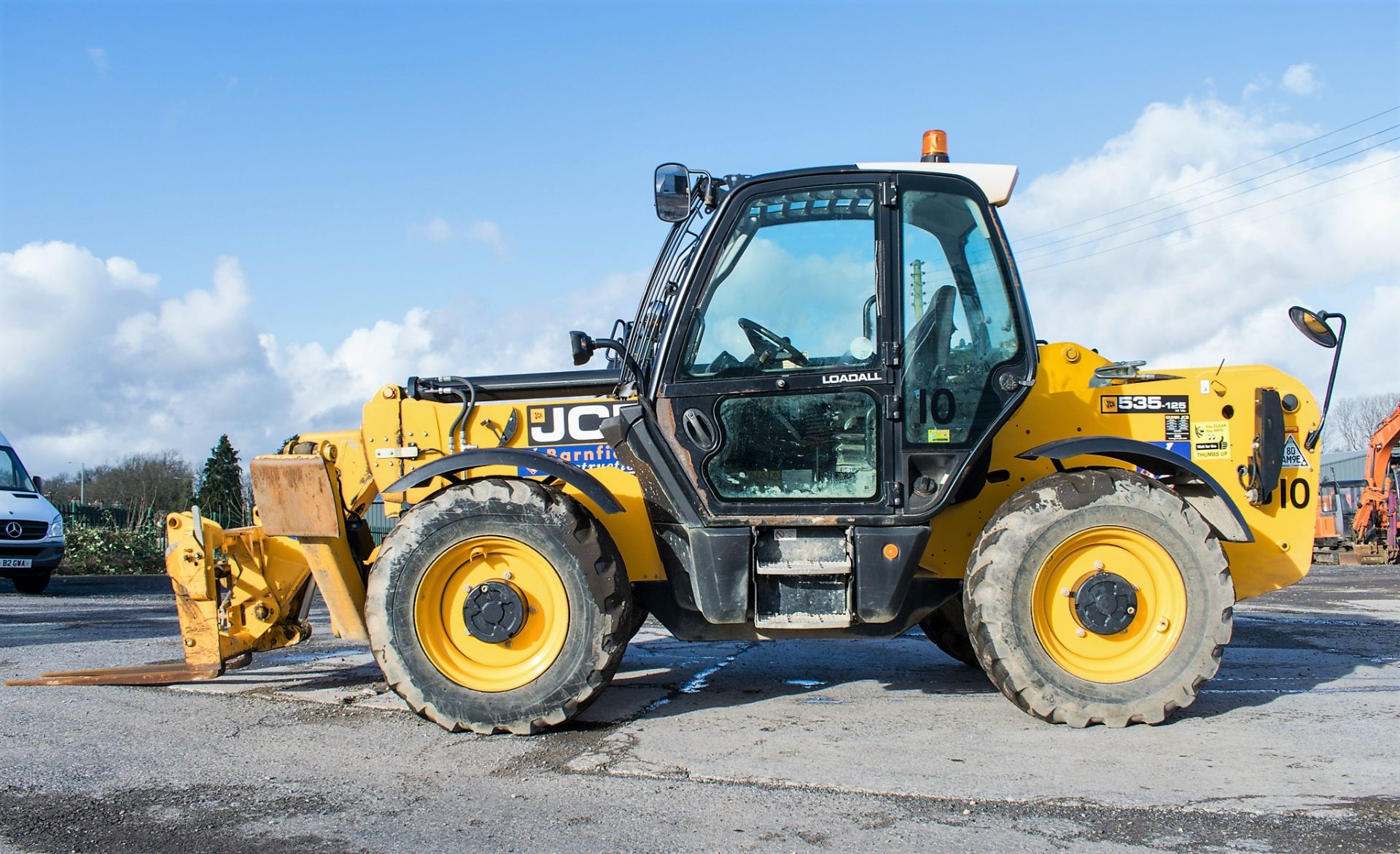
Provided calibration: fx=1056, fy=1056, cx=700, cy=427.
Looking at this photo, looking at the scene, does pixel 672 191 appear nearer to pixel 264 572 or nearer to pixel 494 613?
pixel 494 613

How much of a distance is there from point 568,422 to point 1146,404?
3.10m

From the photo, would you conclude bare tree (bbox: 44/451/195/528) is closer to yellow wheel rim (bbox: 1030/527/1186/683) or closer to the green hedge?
the green hedge

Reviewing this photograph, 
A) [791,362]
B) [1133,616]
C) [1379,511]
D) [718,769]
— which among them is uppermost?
[791,362]

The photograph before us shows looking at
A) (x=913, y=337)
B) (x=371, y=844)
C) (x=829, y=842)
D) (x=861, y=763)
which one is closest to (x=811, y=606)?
(x=861, y=763)

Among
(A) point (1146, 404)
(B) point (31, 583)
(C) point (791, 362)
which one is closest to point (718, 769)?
(C) point (791, 362)

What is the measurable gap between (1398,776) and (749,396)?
3072 millimetres

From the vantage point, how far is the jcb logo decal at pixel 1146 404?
566 cm

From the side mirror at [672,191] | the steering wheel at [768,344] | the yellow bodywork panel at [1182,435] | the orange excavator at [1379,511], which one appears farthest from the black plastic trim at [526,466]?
the orange excavator at [1379,511]

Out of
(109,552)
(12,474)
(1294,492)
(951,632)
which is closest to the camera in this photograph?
(1294,492)

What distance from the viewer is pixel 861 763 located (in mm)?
4344

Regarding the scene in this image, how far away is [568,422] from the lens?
18.6 feet

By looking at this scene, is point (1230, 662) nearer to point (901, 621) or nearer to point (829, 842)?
point (901, 621)

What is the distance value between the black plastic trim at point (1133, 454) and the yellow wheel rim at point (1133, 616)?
1.30ft

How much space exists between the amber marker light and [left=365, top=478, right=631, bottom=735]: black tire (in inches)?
100
